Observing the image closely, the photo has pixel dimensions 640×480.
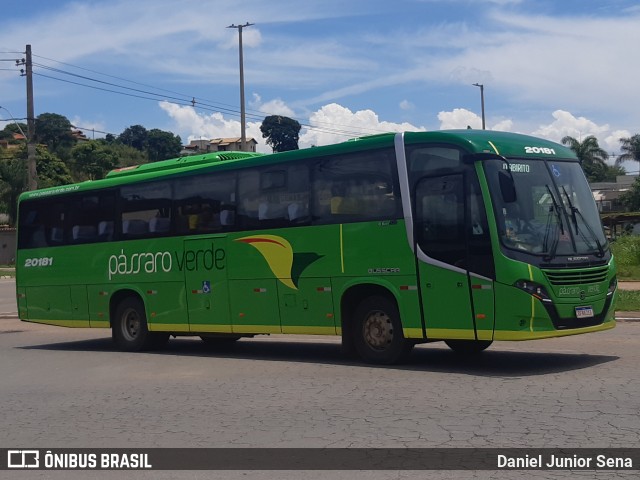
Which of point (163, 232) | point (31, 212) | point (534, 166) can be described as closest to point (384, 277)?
point (534, 166)

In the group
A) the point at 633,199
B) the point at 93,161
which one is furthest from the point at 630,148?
the point at 93,161

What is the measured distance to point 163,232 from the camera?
55.0 feet

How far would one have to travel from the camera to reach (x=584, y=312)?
1175 cm

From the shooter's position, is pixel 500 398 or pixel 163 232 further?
pixel 163 232

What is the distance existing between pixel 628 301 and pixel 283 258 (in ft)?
33.9

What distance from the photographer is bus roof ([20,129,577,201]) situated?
1213cm

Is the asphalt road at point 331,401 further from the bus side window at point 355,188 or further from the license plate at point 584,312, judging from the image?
the bus side window at point 355,188

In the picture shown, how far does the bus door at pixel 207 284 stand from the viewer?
1560 centimetres

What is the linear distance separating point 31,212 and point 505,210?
12.0 m

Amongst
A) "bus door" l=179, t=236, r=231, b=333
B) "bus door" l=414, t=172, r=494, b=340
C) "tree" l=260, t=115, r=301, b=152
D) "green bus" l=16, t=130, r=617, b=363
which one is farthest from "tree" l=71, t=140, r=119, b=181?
"bus door" l=414, t=172, r=494, b=340

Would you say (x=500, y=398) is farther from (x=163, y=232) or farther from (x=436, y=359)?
(x=163, y=232)

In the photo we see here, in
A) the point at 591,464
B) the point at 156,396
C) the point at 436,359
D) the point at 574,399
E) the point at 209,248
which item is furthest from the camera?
the point at 209,248

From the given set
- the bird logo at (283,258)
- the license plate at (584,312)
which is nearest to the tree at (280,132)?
the bird logo at (283,258)

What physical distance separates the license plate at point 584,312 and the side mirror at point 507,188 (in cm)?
168
